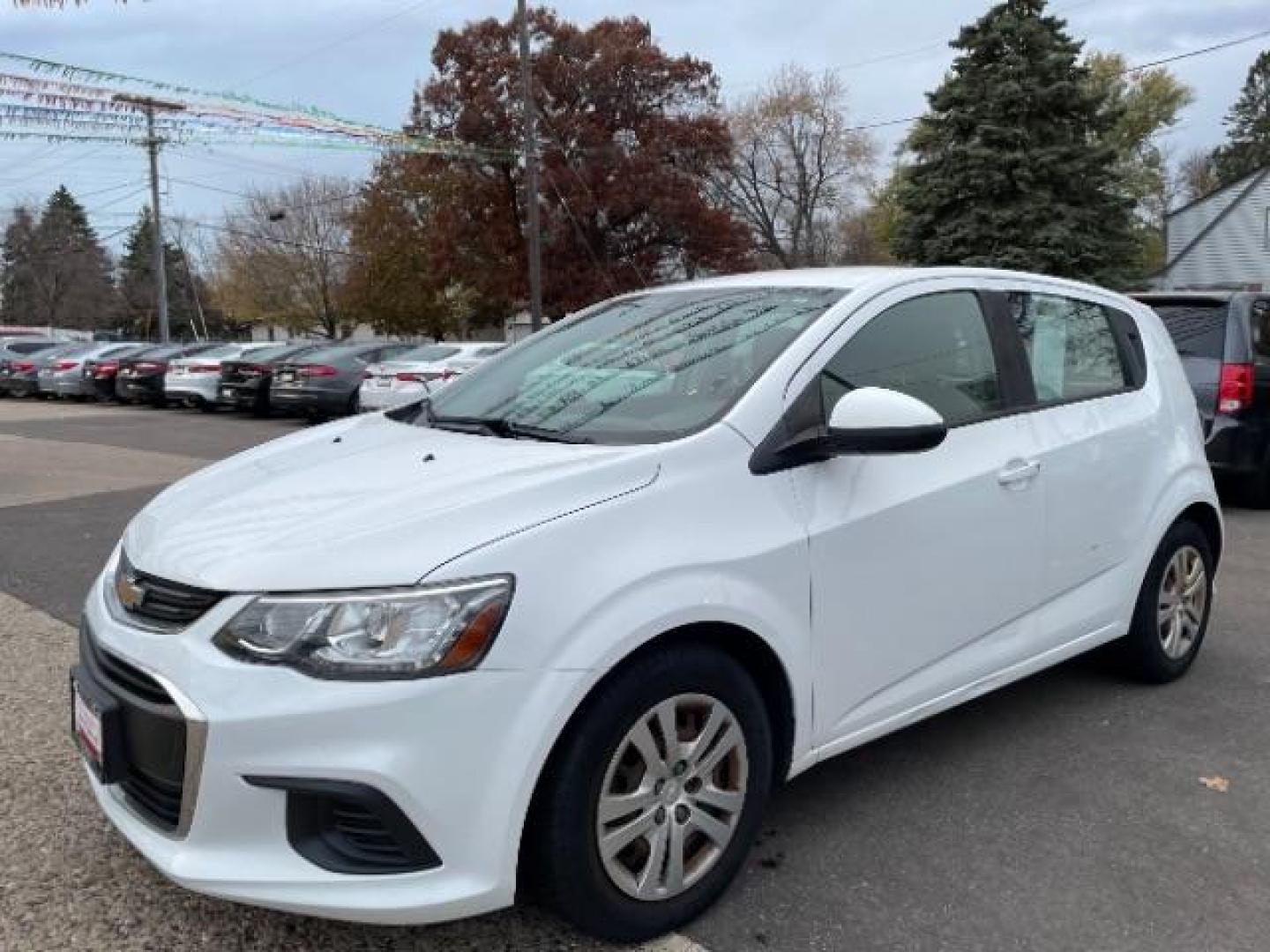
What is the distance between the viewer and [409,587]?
Answer: 2355 mm

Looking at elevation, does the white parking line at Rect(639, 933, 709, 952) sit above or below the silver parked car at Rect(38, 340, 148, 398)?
below

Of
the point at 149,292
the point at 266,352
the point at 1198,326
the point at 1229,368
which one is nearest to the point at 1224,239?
the point at 266,352

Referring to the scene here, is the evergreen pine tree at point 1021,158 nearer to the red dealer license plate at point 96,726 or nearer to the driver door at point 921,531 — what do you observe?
the driver door at point 921,531

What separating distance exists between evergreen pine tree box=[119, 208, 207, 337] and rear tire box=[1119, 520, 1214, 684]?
79.2m

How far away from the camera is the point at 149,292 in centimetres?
8288

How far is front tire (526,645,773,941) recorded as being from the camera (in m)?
2.47

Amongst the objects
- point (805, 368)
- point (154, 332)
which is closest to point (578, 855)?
point (805, 368)

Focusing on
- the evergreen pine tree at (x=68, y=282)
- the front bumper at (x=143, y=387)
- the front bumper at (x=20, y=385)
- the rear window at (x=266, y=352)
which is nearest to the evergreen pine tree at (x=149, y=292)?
the evergreen pine tree at (x=68, y=282)

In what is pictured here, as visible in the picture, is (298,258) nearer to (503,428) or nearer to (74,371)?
(74,371)

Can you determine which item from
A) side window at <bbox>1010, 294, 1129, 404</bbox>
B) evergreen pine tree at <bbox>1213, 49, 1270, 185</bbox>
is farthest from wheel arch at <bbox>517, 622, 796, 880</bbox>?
evergreen pine tree at <bbox>1213, 49, 1270, 185</bbox>

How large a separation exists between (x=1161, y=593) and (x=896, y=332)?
1767 millimetres

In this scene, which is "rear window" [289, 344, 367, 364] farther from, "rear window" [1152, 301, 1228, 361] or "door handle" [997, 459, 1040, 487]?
"door handle" [997, 459, 1040, 487]

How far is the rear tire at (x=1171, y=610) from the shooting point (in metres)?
4.31

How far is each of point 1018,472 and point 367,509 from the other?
2051mm
